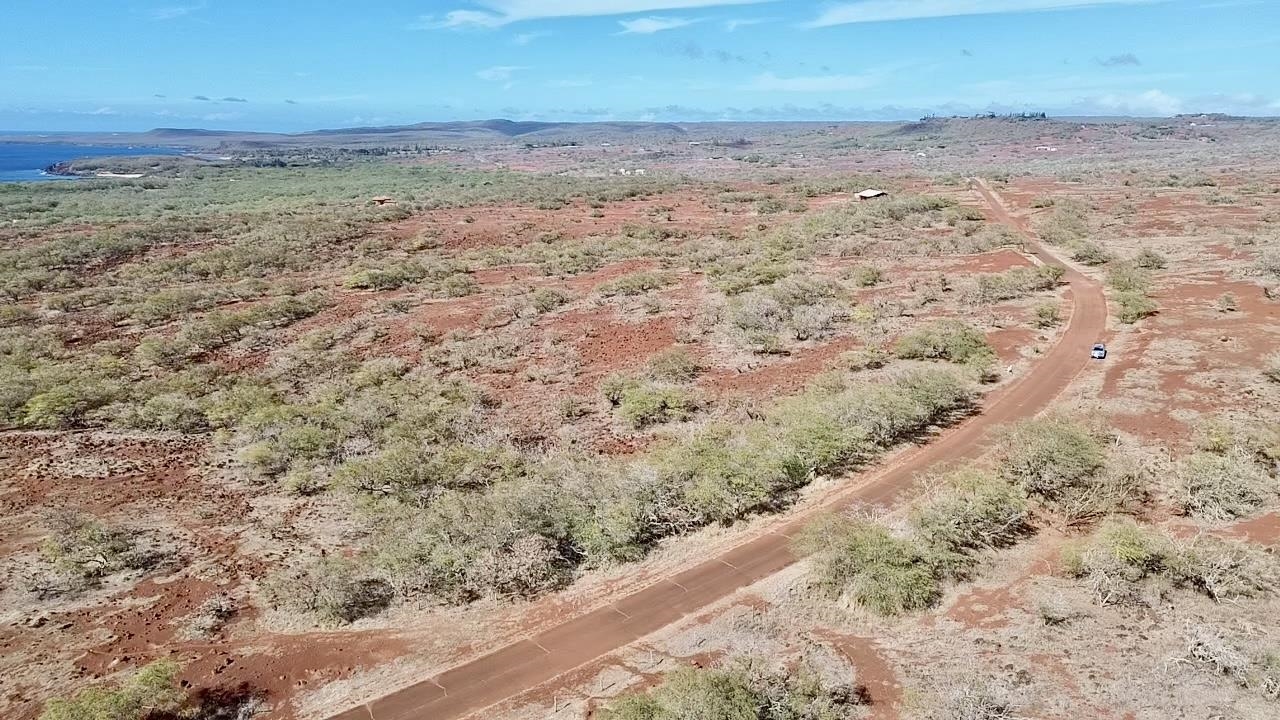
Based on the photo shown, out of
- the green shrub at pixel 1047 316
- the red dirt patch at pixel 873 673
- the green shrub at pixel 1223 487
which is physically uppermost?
the green shrub at pixel 1047 316

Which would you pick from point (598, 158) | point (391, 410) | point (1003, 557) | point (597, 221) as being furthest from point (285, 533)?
point (598, 158)

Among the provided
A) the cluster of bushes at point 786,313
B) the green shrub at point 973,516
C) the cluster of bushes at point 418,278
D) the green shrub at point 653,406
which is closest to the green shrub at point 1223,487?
the green shrub at point 973,516

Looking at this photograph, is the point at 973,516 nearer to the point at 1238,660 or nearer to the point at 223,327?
the point at 1238,660

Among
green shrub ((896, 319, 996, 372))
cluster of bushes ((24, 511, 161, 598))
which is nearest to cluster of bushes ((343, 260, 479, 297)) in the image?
green shrub ((896, 319, 996, 372))

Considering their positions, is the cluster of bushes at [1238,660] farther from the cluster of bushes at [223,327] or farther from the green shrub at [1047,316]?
the cluster of bushes at [223,327]

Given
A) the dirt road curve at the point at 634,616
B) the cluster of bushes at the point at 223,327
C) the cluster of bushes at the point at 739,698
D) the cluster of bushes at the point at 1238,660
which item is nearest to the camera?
the cluster of bushes at the point at 739,698

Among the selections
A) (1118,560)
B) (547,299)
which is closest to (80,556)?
(1118,560)
